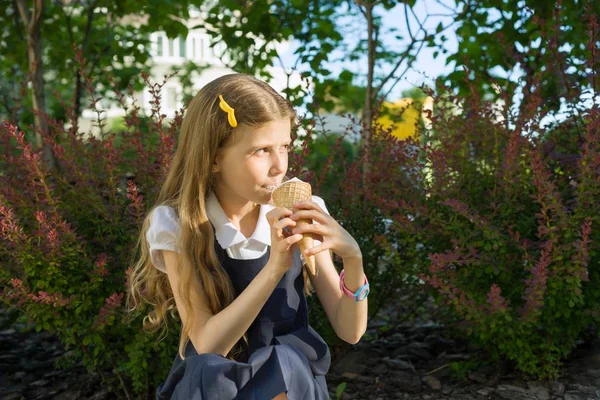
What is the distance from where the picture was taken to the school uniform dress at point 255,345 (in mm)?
2039

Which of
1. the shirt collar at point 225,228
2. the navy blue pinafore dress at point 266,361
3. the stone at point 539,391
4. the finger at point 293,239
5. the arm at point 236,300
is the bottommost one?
the stone at point 539,391

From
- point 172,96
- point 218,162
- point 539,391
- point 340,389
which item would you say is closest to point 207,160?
point 218,162

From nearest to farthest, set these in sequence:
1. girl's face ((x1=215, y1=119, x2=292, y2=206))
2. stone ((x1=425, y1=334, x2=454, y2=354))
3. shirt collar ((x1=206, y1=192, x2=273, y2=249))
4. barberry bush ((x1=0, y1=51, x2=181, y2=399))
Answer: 1. girl's face ((x1=215, y1=119, x2=292, y2=206))
2. shirt collar ((x1=206, y1=192, x2=273, y2=249))
3. barberry bush ((x1=0, y1=51, x2=181, y2=399))
4. stone ((x1=425, y1=334, x2=454, y2=354))

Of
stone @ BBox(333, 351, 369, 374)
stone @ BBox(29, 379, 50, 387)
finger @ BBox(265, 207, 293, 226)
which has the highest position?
finger @ BBox(265, 207, 293, 226)

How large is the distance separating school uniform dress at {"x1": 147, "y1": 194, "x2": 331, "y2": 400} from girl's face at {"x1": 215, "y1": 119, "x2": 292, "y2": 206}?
160 millimetres

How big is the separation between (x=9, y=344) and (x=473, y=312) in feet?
8.55

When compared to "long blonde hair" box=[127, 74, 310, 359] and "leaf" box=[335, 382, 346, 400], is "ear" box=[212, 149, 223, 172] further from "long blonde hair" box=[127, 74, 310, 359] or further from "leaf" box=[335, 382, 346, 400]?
"leaf" box=[335, 382, 346, 400]

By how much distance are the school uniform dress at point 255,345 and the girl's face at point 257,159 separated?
160mm

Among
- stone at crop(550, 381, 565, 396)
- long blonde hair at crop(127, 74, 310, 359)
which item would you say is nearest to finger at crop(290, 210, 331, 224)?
long blonde hair at crop(127, 74, 310, 359)

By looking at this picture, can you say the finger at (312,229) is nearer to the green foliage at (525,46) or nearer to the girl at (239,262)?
the girl at (239,262)

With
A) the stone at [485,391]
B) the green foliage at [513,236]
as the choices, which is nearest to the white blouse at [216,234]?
the green foliage at [513,236]

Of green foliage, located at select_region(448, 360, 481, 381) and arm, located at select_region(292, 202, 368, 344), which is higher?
arm, located at select_region(292, 202, 368, 344)

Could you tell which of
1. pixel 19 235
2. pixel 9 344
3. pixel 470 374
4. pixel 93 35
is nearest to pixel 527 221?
pixel 470 374

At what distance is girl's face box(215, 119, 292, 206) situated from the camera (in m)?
2.08
